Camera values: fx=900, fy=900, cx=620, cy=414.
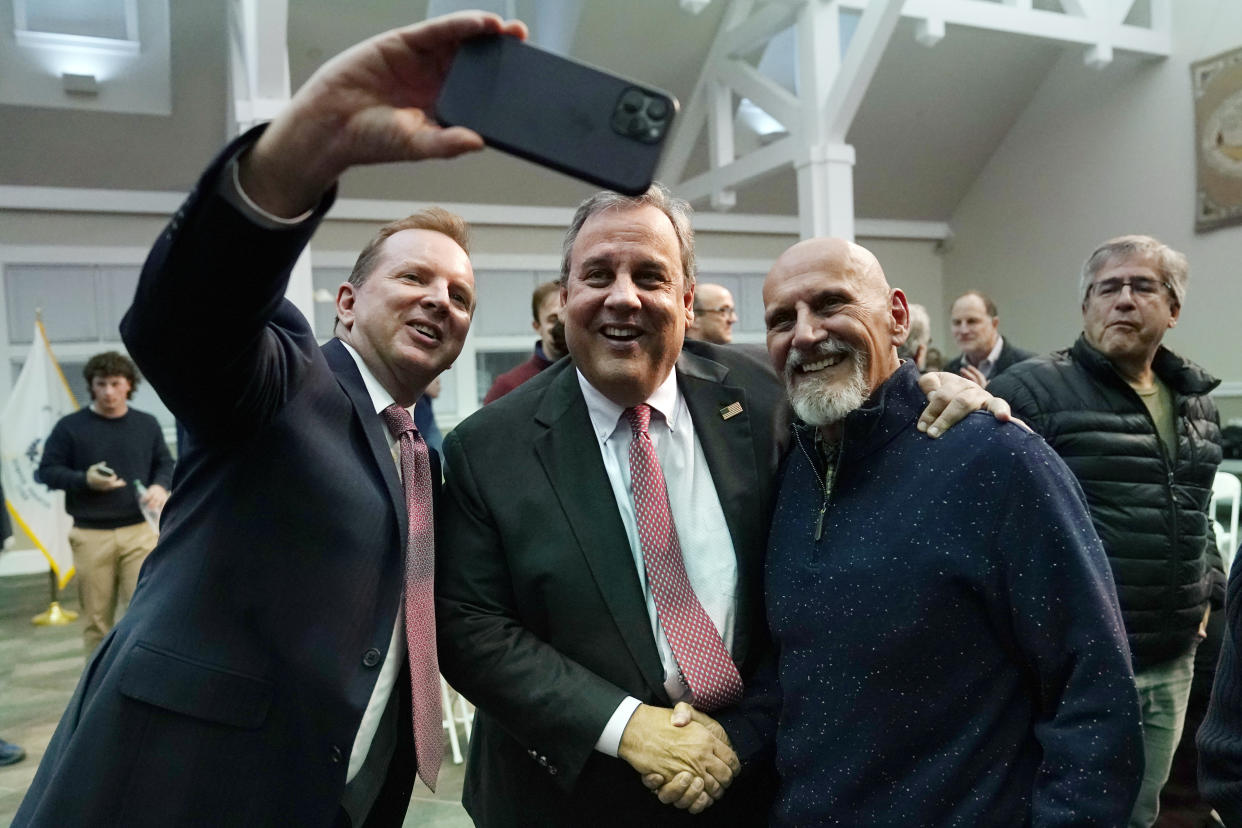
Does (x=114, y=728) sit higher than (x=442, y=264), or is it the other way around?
(x=442, y=264)

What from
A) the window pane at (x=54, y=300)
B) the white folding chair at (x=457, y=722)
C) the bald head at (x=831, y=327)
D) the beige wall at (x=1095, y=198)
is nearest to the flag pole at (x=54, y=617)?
the window pane at (x=54, y=300)

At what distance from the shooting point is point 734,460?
5.07 ft

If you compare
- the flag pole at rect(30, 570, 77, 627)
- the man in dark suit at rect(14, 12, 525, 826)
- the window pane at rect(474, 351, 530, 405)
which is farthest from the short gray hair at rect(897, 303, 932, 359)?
the flag pole at rect(30, 570, 77, 627)

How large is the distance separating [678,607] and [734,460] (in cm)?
28

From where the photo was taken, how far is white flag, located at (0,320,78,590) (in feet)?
20.0

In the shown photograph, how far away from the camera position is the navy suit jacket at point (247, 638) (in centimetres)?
107

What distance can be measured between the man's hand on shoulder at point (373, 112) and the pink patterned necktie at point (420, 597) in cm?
65

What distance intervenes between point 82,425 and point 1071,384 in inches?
186

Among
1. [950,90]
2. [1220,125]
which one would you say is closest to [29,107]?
[950,90]

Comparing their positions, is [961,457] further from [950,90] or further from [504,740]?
[950,90]

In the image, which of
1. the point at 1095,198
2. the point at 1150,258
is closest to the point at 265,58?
the point at 1150,258

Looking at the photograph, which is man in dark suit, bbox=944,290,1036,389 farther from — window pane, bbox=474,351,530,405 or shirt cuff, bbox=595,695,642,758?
window pane, bbox=474,351,530,405

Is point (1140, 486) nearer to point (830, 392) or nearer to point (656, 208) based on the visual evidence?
point (830, 392)

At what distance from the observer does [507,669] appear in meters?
1.35
